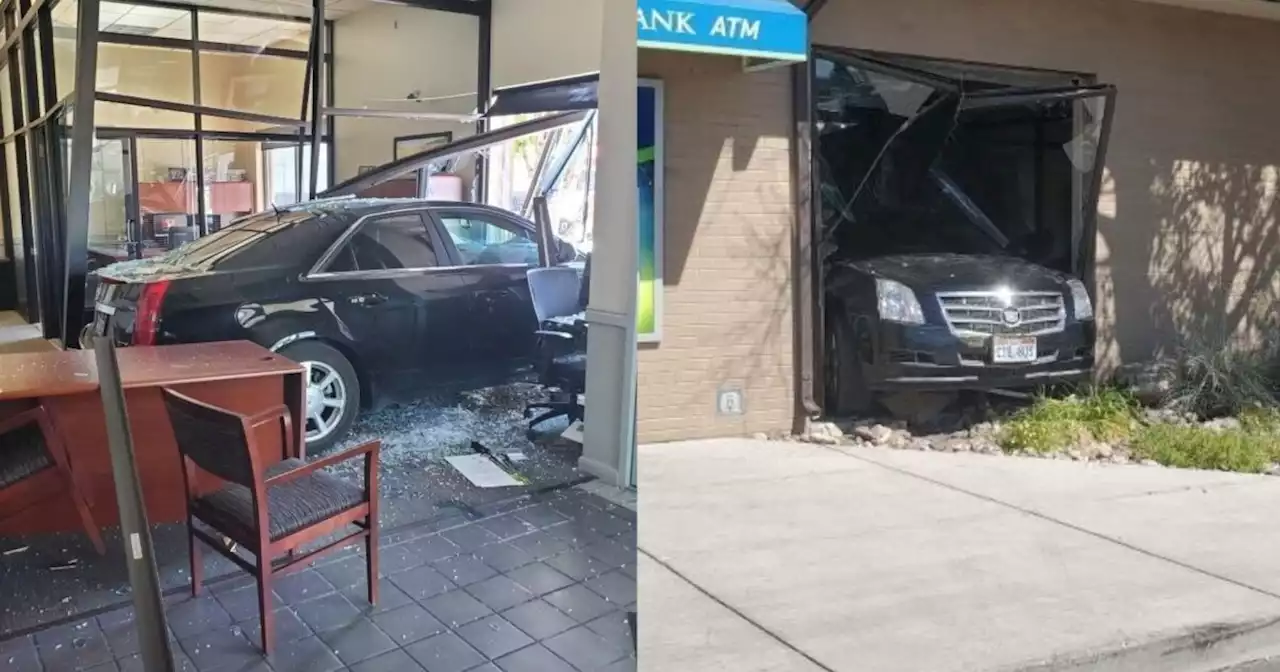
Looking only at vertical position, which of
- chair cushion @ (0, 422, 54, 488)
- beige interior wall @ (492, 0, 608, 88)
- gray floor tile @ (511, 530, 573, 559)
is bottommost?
gray floor tile @ (511, 530, 573, 559)

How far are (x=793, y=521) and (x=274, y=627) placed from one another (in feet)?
6.27

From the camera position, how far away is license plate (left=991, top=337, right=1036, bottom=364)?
3.18 m

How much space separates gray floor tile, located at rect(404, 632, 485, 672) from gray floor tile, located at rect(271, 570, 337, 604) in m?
0.11

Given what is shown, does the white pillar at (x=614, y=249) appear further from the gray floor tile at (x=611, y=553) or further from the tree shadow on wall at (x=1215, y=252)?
the tree shadow on wall at (x=1215, y=252)

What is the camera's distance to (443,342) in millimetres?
1106

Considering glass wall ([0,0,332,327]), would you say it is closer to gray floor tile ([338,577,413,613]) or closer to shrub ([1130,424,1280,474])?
gray floor tile ([338,577,413,613])

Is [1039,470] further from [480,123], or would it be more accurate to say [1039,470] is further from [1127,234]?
[480,123]

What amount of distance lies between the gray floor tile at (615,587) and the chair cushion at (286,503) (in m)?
0.30

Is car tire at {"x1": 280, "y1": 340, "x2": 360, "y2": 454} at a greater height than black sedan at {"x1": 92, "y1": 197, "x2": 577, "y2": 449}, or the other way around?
black sedan at {"x1": 92, "y1": 197, "x2": 577, "y2": 449}

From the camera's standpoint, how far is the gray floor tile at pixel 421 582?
3.41ft

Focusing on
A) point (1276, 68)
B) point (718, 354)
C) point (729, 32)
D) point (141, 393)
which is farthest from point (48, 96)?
point (1276, 68)

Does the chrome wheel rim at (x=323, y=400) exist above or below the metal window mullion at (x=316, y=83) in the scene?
below

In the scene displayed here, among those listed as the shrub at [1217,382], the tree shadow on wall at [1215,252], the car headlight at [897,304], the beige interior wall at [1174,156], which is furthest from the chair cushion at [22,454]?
the shrub at [1217,382]

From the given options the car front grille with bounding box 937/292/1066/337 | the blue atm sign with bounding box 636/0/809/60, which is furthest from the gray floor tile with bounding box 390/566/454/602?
the car front grille with bounding box 937/292/1066/337
